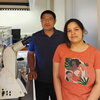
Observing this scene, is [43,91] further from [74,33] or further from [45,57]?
[74,33]

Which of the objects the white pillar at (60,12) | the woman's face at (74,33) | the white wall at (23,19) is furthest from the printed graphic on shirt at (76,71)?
the white wall at (23,19)

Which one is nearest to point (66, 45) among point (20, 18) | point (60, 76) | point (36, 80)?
point (60, 76)

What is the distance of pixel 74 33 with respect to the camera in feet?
4.35

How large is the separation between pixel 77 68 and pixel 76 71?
23mm

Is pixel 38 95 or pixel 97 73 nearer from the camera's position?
pixel 97 73

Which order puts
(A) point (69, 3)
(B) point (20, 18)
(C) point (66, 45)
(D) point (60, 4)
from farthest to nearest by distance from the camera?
(B) point (20, 18) < (D) point (60, 4) < (A) point (69, 3) < (C) point (66, 45)

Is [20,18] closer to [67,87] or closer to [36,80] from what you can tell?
[36,80]

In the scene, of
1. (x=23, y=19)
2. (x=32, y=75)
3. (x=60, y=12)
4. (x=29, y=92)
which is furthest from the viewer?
(x=23, y=19)

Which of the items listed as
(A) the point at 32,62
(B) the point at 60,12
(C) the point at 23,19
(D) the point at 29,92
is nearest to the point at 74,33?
(D) the point at 29,92

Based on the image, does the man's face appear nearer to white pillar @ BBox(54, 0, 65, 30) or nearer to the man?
the man

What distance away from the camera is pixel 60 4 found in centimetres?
482

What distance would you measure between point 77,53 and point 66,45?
5.4 inches

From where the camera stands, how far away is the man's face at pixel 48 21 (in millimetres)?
1916

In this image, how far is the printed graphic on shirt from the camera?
1284 millimetres
